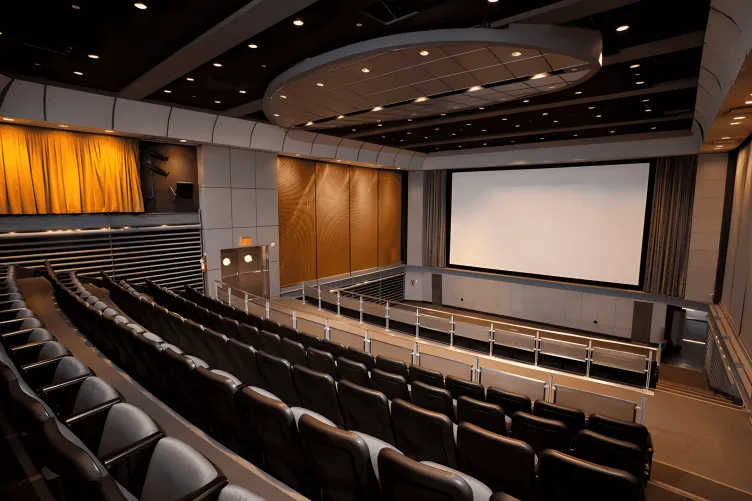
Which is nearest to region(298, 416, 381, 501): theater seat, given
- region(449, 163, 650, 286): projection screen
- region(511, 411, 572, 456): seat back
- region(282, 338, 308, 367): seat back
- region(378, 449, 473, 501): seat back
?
region(378, 449, 473, 501): seat back

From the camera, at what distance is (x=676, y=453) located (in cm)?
466

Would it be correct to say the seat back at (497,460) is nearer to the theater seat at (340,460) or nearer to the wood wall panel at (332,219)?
the theater seat at (340,460)

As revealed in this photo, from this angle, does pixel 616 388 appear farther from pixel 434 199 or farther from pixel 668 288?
pixel 434 199

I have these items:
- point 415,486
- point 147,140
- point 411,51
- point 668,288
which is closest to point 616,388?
point 415,486

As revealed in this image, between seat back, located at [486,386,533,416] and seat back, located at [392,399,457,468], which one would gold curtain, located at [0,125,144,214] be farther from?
seat back, located at [486,386,533,416]

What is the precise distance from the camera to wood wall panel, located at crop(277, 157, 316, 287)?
13180 millimetres

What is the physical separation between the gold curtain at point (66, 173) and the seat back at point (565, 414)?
10189 mm

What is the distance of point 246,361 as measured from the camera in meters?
4.38

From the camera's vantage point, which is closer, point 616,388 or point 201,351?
point 201,351

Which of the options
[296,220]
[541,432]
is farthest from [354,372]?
[296,220]

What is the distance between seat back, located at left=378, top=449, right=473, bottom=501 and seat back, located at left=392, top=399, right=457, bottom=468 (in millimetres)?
966

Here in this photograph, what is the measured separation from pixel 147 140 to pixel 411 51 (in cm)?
816

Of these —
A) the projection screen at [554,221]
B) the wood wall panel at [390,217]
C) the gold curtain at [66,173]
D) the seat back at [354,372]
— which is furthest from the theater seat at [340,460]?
the wood wall panel at [390,217]

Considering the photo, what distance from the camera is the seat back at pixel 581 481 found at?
7.33 ft
